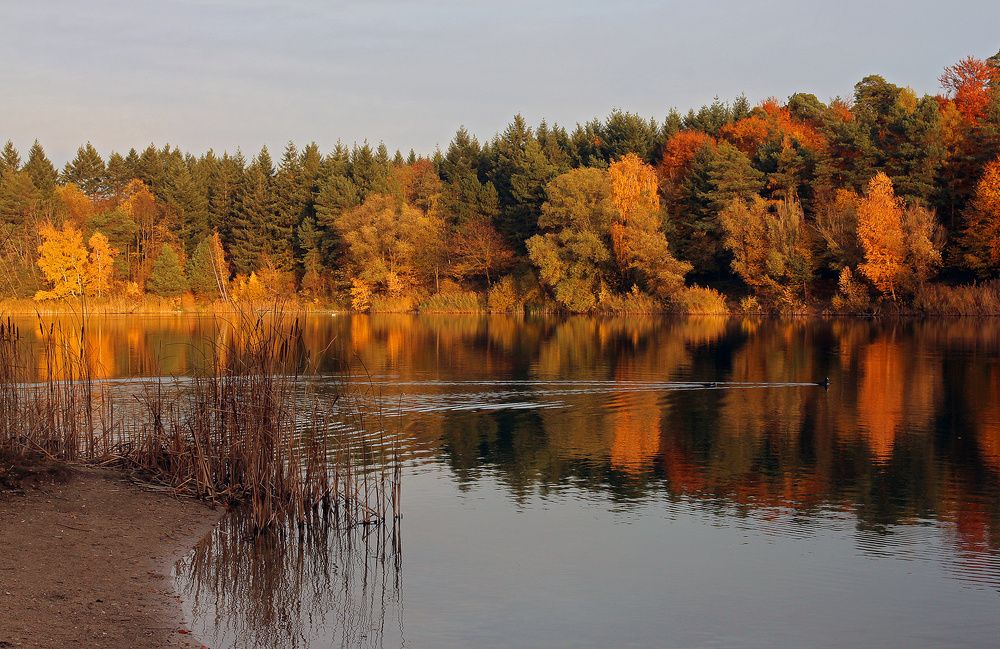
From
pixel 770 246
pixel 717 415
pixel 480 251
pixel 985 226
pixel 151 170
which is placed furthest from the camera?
pixel 151 170

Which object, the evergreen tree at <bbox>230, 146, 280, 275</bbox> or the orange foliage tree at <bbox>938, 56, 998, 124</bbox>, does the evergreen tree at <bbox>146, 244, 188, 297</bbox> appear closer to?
the evergreen tree at <bbox>230, 146, 280, 275</bbox>

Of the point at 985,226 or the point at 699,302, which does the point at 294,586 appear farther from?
the point at 699,302

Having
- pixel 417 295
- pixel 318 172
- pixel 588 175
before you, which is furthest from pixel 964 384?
pixel 318 172

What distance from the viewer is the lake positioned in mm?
7430

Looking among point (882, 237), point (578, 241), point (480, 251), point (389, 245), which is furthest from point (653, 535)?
point (480, 251)

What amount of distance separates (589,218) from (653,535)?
2313 inches

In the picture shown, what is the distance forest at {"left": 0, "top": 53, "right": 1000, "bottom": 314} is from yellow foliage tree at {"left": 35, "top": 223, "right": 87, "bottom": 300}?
23cm

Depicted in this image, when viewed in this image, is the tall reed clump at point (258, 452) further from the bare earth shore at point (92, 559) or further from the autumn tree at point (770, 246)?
the autumn tree at point (770, 246)

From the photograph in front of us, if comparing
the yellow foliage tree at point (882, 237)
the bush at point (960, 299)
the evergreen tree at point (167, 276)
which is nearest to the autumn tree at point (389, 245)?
the evergreen tree at point (167, 276)

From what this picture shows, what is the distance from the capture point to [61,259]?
72500 mm

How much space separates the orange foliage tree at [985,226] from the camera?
5434 cm

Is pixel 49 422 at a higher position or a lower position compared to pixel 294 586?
higher

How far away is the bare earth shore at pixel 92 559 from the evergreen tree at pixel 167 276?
70606 mm

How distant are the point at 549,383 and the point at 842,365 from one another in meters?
10.2
